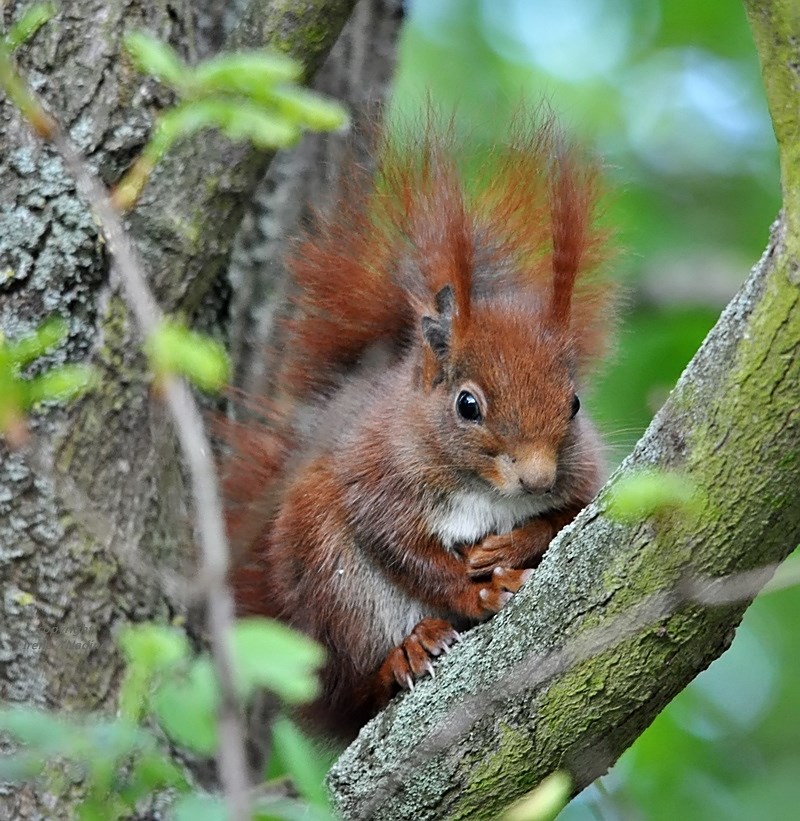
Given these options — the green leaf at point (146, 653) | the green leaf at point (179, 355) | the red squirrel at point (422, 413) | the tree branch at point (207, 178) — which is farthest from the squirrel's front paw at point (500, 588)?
the green leaf at point (179, 355)

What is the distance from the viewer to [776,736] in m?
3.86

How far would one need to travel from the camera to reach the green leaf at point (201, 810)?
1019mm

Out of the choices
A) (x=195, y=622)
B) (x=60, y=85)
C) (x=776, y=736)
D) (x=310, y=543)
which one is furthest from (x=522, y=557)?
(x=776, y=736)

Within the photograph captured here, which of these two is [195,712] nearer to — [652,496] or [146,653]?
[146,653]

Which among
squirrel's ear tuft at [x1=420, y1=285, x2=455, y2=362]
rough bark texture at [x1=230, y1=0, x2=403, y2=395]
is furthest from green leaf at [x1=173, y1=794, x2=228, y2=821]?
rough bark texture at [x1=230, y1=0, x2=403, y2=395]

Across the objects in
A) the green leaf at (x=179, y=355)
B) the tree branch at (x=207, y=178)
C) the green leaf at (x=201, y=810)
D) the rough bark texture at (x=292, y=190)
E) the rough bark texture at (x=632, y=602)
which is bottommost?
the green leaf at (x=201, y=810)

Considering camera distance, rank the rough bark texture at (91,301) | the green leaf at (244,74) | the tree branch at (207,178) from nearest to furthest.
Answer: the green leaf at (244,74), the rough bark texture at (91,301), the tree branch at (207,178)

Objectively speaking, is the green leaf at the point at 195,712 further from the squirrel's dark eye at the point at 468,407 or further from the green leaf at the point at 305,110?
the squirrel's dark eye at the point at 468,407

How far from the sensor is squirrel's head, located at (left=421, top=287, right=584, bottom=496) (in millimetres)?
1965

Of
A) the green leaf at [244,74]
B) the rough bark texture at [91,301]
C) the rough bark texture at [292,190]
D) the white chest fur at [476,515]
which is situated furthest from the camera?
the rough bark texture at [292,190]

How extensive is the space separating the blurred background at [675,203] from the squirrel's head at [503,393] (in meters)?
0.35

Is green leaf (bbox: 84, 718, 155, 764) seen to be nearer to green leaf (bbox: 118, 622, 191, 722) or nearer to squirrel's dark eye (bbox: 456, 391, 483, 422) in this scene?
green leaf (bbox: 118, 622, 191, 722)

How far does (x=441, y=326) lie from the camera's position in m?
2.12

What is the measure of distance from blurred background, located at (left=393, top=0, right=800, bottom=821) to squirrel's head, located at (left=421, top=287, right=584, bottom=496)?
35 cm
